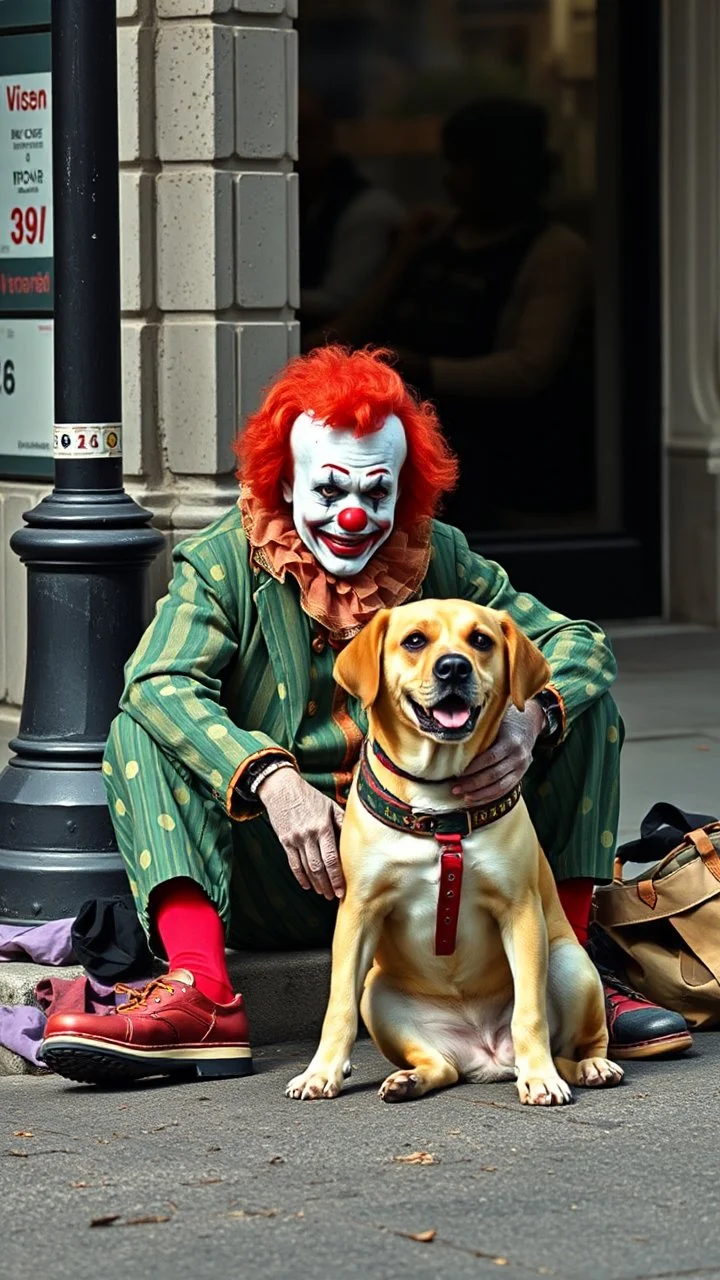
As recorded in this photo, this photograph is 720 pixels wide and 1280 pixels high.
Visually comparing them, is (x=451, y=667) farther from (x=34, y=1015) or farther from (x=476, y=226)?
(x=476, y=226)

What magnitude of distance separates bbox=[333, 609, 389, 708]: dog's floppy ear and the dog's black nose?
155 millimetres

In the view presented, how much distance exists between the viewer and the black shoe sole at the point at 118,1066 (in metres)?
4.75

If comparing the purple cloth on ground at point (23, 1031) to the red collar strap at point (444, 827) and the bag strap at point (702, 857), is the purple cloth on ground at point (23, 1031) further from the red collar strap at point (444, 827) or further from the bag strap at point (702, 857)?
the bag strap at point (702, 857)

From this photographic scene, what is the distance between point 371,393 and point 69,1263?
6.74ft

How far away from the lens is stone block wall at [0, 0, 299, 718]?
8.23m

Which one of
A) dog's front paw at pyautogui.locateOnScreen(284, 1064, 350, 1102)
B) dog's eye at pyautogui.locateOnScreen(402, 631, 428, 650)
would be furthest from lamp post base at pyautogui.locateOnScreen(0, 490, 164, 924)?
dog's eye at pyautogui.locateOnScreen(402, 631, 428, 650)

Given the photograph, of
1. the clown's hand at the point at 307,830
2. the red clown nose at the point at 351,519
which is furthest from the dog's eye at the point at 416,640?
the red clown nose at the point at 351,519

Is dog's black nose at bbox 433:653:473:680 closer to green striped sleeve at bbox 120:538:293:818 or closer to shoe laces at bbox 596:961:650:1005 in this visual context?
green striped sleeve at bbox 120:538:293:818

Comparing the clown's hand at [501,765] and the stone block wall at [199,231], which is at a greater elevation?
the stone block wall at [199,231]

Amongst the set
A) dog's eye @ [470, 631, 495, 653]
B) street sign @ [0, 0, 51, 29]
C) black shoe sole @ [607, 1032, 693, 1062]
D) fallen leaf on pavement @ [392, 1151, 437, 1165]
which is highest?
street sign @ [0, 0, 51, 29]

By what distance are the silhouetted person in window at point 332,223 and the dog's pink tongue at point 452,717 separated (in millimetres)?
6308

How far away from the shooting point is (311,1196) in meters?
4.10

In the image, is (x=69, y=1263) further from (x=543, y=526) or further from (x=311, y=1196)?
(x=543, y=526)

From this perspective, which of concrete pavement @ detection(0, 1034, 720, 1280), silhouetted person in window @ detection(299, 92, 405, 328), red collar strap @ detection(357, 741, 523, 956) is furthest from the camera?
silhouetted person in window @ detection(299, 92, 405, 328)
